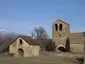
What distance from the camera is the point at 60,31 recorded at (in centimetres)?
7569

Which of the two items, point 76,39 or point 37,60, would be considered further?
point 76,39

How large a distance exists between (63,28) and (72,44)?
585cm

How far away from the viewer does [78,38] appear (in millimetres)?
72312

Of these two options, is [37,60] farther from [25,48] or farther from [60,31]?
[60,31]

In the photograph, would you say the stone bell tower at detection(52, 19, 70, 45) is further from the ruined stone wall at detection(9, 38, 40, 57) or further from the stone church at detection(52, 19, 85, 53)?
the ruined stone wall at detection(9, 38, 40, 57)

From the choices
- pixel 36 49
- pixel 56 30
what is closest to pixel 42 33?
pixel 56 30

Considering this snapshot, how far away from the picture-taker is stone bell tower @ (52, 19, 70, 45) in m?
74.6

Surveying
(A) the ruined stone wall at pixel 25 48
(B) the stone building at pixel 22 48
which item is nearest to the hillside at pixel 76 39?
(A) the ruined stone wall at pixel 25 48

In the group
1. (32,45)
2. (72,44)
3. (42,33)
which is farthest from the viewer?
(42,33)

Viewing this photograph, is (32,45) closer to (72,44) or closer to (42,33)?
(72,44)

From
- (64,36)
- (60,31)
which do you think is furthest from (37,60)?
(60,31)

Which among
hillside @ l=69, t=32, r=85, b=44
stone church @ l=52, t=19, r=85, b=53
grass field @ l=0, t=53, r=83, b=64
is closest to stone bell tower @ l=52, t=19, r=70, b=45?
stone church @ l=52, t=19, r=85, b=53

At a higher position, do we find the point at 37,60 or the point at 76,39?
the point at 76,39

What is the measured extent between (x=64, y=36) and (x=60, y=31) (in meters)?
1.84
